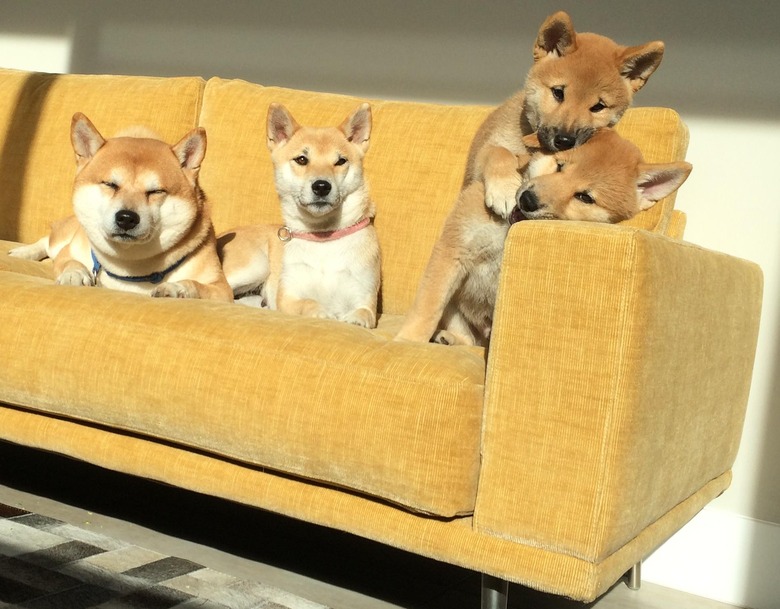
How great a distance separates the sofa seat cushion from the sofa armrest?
0.11 m

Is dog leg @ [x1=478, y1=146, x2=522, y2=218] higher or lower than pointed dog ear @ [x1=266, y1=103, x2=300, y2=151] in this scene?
lower

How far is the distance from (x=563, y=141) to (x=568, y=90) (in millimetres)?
159

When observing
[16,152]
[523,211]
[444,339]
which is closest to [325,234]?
[444,339]

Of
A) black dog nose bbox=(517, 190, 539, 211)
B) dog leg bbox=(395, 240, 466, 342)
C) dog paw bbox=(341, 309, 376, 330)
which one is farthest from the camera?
dog paw bbox=(341, 309, 376, 330)

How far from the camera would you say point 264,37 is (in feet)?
13.7

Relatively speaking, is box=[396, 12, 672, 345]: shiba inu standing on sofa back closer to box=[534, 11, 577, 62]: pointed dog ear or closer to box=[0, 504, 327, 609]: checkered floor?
box=[534, 11, 577, 62]: pointed dog ear

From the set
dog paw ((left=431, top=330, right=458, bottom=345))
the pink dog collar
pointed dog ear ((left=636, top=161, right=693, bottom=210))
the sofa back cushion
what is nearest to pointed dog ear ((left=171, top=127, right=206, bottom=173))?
the pink dog collar

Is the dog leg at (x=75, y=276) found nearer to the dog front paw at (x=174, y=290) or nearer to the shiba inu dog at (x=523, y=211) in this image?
the dog front paw at (x=174, y=290)

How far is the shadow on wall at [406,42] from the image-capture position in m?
3.06

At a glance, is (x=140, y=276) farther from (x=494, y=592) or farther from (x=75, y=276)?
(x=494, y=592)

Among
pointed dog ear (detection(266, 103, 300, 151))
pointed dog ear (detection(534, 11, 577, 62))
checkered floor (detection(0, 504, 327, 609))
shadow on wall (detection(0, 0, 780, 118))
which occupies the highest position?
shadow on wall (detection(0, 0, 780, 118))

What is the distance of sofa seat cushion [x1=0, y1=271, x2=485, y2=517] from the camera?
6.21ft

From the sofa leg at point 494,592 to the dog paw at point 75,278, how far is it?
1539 millimetres

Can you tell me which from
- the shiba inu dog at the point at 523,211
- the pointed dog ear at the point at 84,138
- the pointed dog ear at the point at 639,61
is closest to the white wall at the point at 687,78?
the shiba inu dog at the point at 523,211
